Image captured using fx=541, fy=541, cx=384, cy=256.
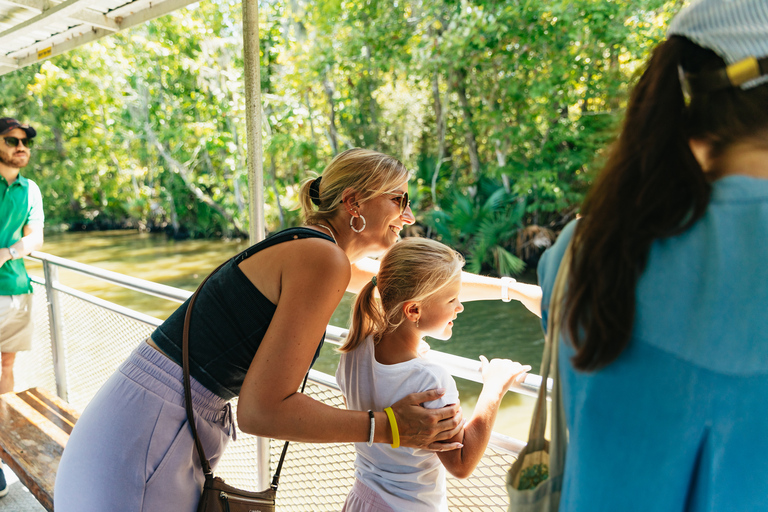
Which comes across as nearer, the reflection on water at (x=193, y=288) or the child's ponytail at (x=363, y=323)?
the child's ponytail at (x=363, y=323)

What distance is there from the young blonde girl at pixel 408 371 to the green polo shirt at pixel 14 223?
2.72 m

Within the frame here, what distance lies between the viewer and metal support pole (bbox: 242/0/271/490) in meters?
1.97

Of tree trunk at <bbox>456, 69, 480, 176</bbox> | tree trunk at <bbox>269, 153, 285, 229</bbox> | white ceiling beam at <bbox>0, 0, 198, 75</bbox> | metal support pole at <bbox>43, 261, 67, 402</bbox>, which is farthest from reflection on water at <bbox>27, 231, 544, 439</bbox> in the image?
tree trunk at <bbox>456, 69, 480, 176</bbox>

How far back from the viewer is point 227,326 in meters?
1.21

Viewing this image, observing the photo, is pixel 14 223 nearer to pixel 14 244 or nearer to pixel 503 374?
pixel 14 244

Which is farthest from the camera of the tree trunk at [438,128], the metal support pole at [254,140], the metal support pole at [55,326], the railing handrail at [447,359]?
the tree trunk at [438,128]

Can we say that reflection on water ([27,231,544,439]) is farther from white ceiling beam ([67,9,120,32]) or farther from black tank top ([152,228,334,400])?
white ceiling beam ([67,9,120,32])

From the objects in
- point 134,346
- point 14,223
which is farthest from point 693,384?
point 14,223

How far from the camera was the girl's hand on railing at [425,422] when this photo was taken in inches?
46.3

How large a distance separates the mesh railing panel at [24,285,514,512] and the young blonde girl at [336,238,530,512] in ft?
0.41

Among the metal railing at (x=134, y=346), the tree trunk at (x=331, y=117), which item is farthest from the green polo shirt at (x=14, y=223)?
the tree trunk at (x=331, y=117)

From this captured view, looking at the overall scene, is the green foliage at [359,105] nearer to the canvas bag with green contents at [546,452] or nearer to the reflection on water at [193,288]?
the reflection on water at [193,288]

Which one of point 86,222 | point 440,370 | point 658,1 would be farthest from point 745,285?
point 86,222

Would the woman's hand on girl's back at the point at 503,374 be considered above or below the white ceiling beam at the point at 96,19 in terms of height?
below
